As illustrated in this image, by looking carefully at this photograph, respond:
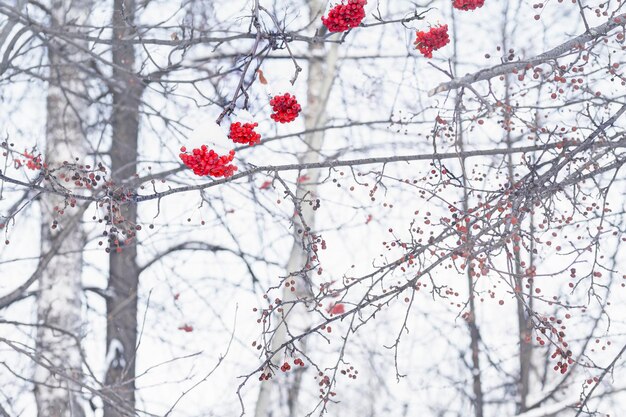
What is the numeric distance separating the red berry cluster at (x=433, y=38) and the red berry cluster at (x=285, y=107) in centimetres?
79

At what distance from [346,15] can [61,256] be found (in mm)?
3223

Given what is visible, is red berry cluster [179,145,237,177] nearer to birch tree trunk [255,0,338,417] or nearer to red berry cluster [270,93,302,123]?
red berry cluster [270,93,302,123]

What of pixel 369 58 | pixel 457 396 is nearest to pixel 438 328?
pixel 457 396

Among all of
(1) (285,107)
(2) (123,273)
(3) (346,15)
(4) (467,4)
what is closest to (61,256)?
(2) (123,273)

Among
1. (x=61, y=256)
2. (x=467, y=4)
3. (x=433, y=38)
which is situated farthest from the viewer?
(x=61, y=256)

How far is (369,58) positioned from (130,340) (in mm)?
3365

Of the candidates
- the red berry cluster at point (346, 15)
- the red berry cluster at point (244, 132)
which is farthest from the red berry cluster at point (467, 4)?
the red berry cluster at point (244, 132)

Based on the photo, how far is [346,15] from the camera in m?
3.65

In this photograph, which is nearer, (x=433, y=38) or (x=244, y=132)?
(x=244, y=132)

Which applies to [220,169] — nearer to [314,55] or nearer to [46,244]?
[46,244]

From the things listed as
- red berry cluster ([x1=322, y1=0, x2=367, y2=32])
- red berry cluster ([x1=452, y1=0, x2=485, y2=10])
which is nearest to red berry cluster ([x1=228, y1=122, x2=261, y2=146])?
red berry cluster ([x1=322, y1=0, x2=367, y2=32])

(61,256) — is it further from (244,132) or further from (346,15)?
(346,15)

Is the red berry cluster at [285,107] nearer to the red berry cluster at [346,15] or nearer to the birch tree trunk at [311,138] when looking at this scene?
the red berry cluster at [346,15]

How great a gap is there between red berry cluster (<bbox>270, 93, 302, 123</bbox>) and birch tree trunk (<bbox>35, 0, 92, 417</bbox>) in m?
2.30
